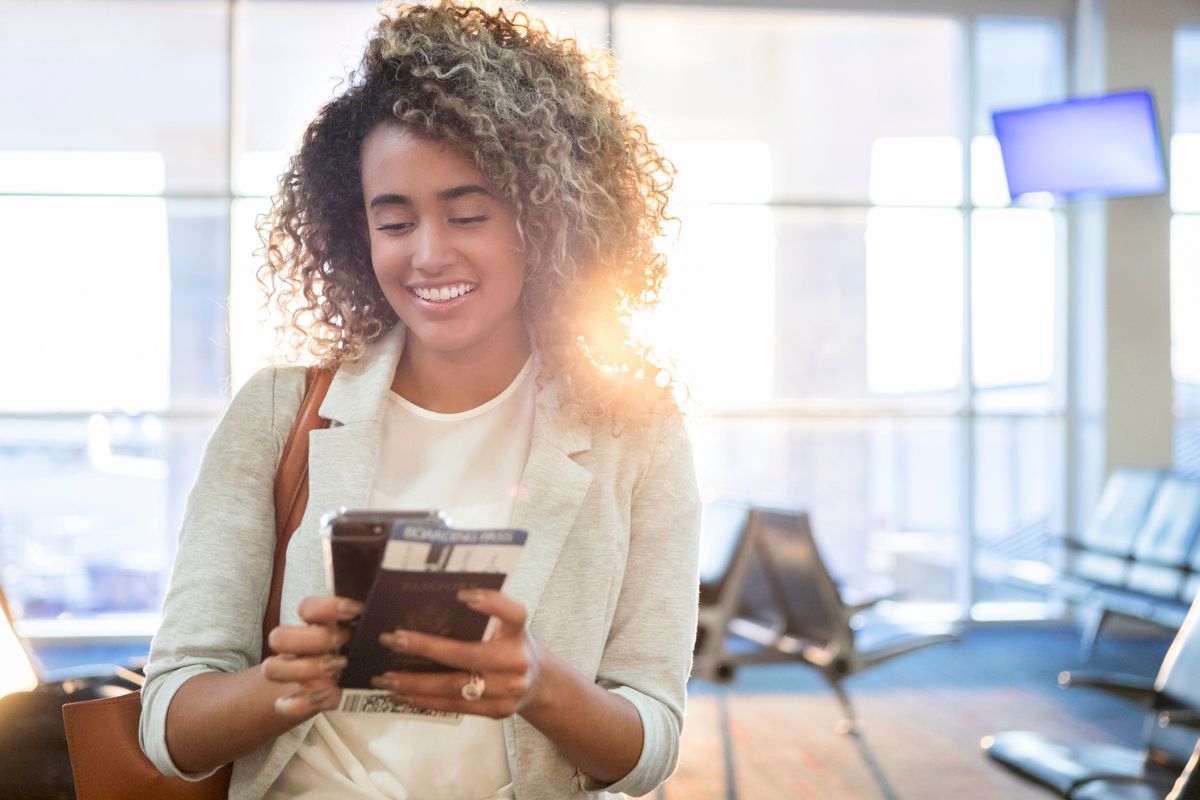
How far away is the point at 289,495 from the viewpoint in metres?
1.42

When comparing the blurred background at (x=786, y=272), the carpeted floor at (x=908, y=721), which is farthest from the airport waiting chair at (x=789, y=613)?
the blurred background at (x=786, y=272)

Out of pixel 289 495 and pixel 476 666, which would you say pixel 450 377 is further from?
pixel 476 666

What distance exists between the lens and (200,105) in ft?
23.3

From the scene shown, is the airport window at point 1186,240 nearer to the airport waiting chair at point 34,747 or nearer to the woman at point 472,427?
the woman at point 472,427

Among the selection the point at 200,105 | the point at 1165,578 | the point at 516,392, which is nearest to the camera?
the point at 516,392

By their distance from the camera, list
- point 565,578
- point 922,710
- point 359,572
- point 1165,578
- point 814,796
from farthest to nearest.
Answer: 1. point 1165,578
2. point 922,710
3. point 814,796
4. point 565,578
5. point 359,572

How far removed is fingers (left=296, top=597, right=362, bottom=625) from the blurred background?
6037mm

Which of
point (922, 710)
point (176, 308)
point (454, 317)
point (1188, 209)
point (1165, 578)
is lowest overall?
point (922, 710)

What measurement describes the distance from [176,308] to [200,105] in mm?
1234

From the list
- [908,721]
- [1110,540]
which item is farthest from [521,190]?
[1110,540]

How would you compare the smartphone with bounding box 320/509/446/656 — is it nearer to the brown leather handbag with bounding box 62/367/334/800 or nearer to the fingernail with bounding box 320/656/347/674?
the fingernail with bounding box 320/656/347/674

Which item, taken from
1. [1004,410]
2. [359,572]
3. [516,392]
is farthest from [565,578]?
[1004,410]

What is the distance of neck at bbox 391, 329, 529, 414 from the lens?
1.57 meters

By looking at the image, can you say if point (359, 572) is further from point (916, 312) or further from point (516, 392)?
point (916, 312)
